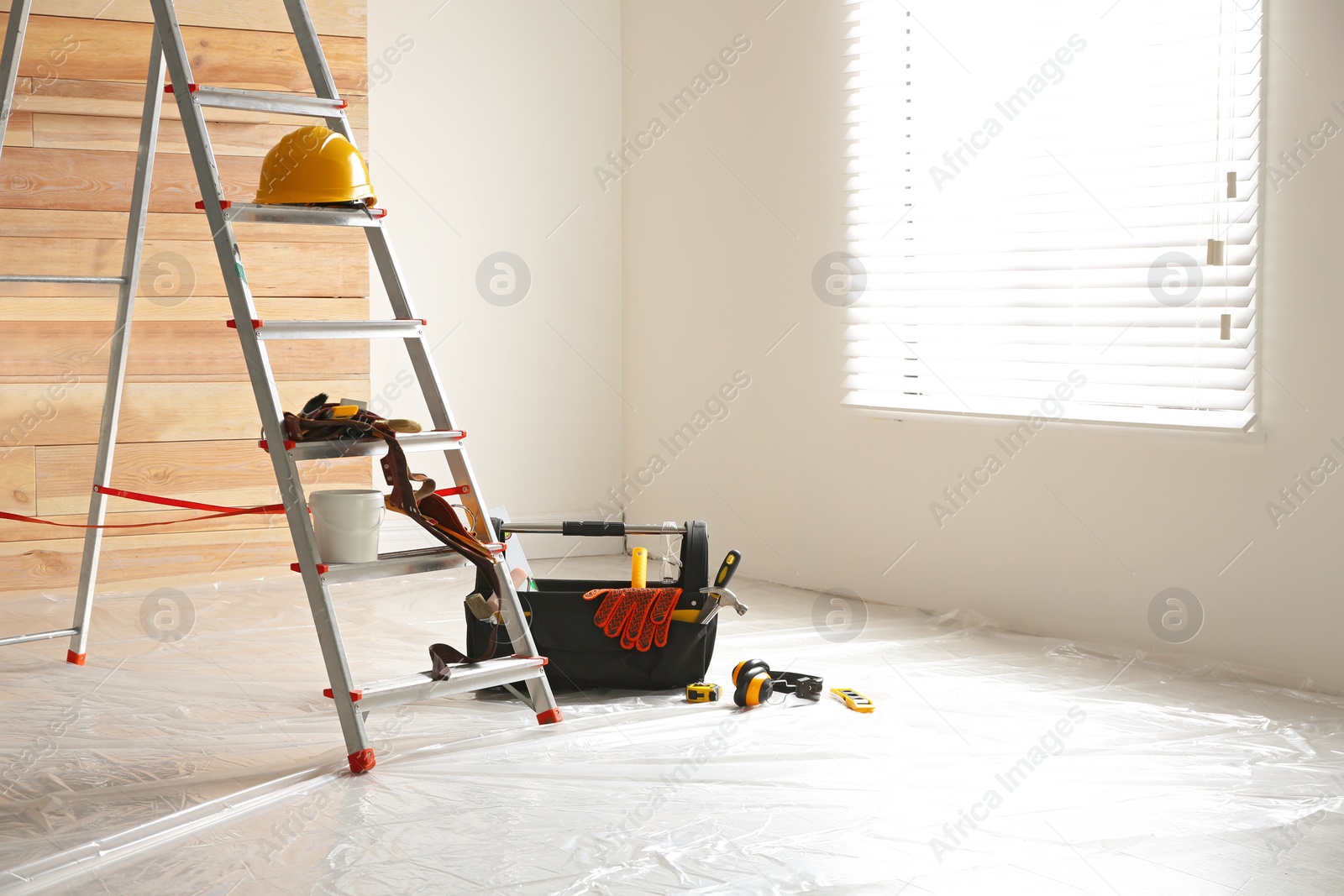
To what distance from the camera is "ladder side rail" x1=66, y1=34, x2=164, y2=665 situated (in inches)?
115

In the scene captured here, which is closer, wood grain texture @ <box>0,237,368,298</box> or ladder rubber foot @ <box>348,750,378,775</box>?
ladder rubber foot @ <box>348,750,378,775</box>

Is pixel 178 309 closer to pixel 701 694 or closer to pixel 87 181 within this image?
pixel 87 181

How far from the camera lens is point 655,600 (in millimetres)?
2863

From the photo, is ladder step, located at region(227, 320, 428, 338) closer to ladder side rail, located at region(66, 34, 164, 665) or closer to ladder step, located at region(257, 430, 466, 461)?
ladder step, located at region(257, 430, 466, 461)

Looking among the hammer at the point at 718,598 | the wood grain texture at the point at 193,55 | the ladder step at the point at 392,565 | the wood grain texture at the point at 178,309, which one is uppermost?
the wood grain texture at the point at 193,55

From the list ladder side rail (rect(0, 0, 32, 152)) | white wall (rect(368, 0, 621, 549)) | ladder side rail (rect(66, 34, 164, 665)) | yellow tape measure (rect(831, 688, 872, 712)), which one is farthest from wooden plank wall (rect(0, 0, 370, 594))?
yellow tape measure (rect(831, 688, 872, 712))

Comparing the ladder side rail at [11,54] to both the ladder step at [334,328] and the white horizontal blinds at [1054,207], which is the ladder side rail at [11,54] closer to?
the ladder step at [334,328]

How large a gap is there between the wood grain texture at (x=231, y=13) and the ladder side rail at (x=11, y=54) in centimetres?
124

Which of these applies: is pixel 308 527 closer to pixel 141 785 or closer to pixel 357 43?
pixel 141 785

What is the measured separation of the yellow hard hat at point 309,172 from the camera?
245 cm

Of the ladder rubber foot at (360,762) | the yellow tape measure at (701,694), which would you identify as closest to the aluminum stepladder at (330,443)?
the ladder rubber foot at (360,762)

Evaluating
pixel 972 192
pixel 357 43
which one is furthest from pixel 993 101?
pixel 357 43

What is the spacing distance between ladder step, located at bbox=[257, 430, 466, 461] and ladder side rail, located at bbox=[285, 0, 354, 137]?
67cm

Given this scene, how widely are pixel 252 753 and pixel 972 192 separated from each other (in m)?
2.57
